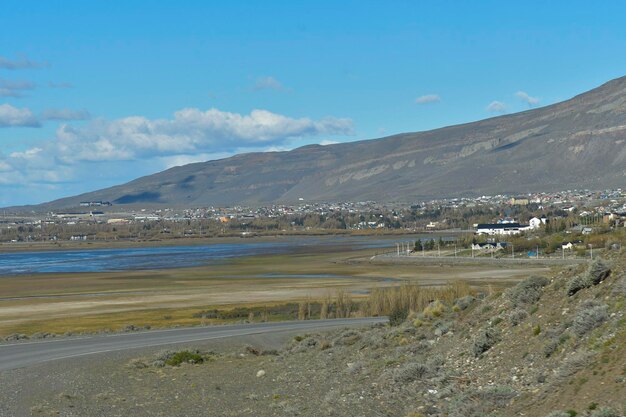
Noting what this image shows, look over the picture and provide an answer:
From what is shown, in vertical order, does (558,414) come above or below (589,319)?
below

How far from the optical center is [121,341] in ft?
125

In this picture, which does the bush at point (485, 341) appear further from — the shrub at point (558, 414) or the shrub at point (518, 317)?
the shrub at point (558, 414)

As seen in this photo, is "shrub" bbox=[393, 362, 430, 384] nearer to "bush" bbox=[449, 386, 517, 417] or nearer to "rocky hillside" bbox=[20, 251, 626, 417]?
"rocky hillside" bbox=[20, 251, 626, 417]

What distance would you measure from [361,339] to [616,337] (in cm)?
1420

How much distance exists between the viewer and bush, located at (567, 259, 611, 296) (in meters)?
21.2

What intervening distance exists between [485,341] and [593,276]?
2865 mm

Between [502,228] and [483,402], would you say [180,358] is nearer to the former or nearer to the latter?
[483,402]

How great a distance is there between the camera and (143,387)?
85.3 feet

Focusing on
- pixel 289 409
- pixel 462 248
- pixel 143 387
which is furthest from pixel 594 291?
pixel 462 248

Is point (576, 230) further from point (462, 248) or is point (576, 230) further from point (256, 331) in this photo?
point (256, 331)

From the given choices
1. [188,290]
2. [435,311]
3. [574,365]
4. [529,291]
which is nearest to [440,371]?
[529,291]

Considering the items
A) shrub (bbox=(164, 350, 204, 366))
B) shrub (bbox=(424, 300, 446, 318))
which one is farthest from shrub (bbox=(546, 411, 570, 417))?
shrub (bbox=(164, 350, 204, 366))

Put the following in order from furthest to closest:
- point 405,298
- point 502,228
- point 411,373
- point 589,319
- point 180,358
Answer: point 502,228 < point 405,298 < point 180,358 < point 411,373 < point 589,319

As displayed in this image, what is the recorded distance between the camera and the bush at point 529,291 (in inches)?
919
